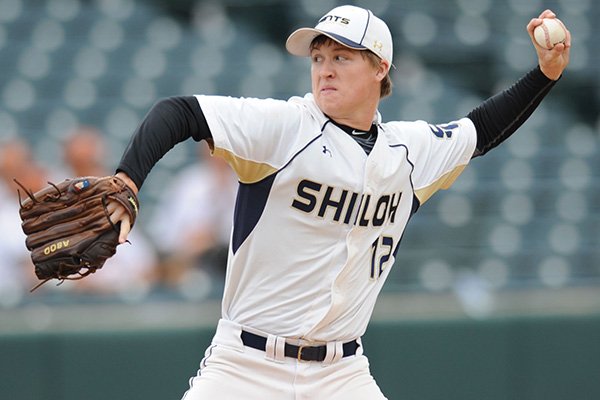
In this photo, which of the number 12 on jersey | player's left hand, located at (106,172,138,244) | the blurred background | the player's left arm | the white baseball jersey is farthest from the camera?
the blurred background

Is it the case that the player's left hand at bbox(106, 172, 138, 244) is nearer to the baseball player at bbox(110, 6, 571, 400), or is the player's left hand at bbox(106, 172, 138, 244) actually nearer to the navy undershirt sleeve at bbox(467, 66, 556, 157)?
the baseball player at bbox(110, 6, 571, 400)

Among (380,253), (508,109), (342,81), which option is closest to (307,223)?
(380,253)

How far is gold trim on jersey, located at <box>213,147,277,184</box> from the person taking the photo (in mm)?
3285

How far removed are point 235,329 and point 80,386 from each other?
2.15 metres

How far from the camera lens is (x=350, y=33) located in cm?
355

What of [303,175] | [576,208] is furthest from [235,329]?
[576,208]

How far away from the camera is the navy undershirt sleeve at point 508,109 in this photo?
4012 millimetres

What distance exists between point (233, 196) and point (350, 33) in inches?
104

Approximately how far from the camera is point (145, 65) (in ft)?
25.8

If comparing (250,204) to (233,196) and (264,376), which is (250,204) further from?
(233,196)

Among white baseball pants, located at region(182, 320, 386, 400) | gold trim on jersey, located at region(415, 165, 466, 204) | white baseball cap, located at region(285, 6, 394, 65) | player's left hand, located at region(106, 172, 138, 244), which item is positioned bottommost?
white baseball pants, located at region(182, 320, 386, 400)

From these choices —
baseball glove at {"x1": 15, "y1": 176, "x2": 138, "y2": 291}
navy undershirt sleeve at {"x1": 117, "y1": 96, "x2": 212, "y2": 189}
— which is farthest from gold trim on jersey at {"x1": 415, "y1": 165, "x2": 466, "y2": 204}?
baseball glove at {"x1": 15, "y1": 176, "x2": 138, "y2": 291}

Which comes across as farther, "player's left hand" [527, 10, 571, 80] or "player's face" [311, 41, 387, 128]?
"player's left hand" [527, 10, 571, 80]

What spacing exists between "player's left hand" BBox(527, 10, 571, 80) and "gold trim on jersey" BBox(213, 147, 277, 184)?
1104 millimetres
